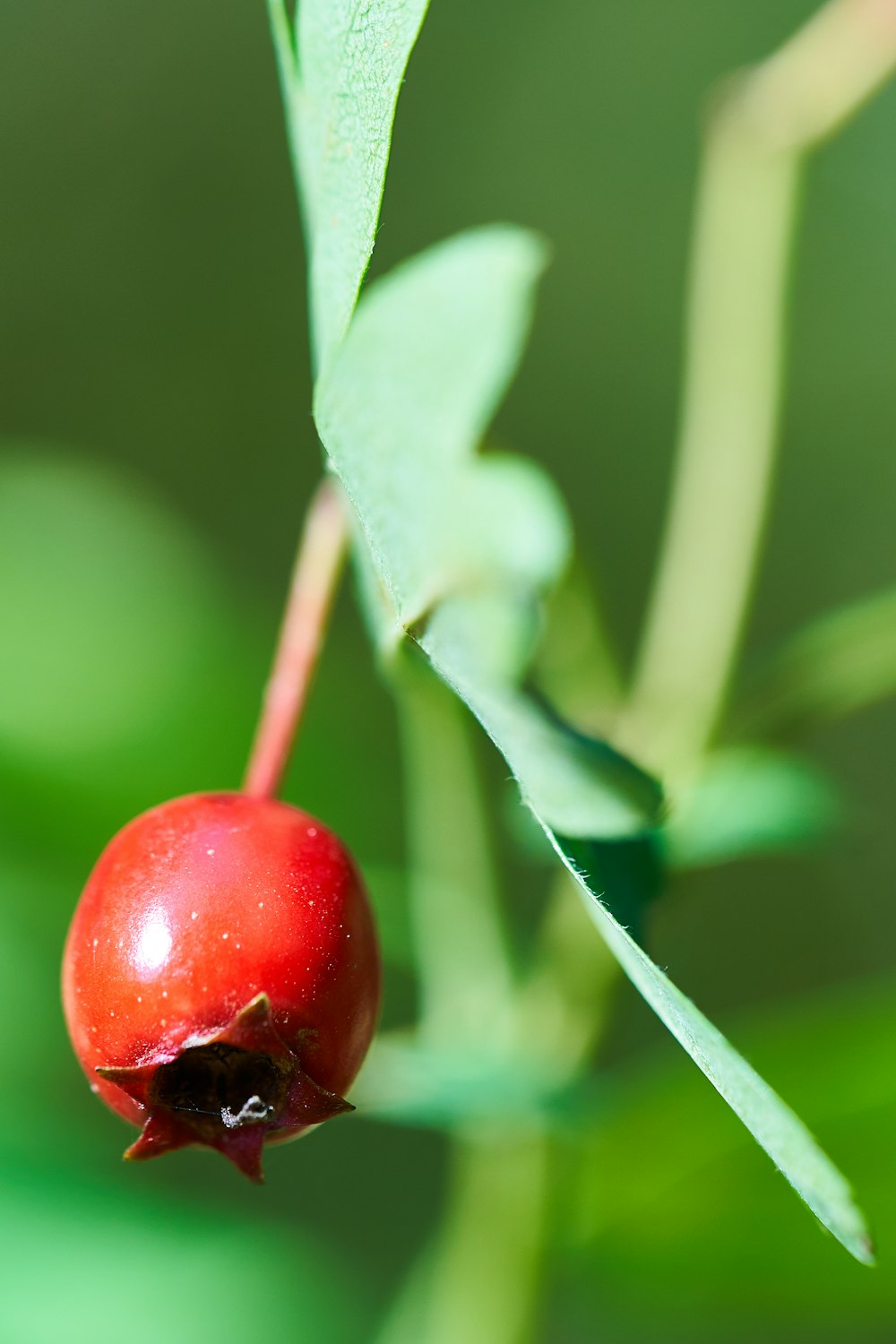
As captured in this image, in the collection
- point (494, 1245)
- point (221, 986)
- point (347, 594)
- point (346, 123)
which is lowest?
point (494, 1245)

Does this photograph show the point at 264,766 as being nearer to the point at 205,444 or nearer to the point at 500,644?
the point at 500,644

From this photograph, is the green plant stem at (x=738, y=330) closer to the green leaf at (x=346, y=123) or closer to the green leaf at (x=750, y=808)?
the green leaf at (x=750, y=808)

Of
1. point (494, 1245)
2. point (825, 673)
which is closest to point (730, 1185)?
point (494, 1245)

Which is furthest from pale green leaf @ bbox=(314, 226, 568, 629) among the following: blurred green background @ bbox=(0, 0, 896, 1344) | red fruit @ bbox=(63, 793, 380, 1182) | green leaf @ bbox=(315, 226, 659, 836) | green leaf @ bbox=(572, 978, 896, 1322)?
green leaf @ bbox=(572, 978, 896, 1322)

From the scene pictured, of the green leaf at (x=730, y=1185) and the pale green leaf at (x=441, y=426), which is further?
the green leaf at (x=730, y=1185)

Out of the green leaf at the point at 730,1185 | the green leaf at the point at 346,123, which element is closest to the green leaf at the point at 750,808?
the green leaf at the point at 730,1185

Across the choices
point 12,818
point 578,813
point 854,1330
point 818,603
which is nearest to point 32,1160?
point 12,818

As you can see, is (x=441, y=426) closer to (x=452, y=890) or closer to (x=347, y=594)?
(x=452, y=890)
